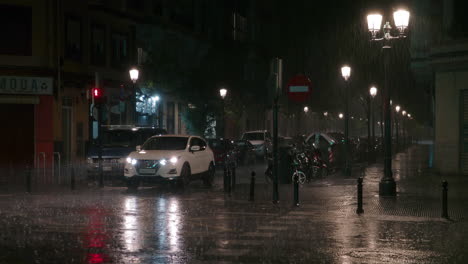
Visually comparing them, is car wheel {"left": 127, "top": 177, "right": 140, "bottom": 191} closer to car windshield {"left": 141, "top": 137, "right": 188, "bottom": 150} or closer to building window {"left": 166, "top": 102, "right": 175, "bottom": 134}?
car windshield {"left": 141, "top": 137, "right": 188, "bottom": 150}

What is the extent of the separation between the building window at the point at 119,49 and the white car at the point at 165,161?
18.9m

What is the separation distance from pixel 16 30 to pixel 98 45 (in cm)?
638

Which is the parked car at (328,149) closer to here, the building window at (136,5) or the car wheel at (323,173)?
the car wheel at (323,173)

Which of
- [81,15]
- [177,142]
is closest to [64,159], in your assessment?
[81,15]

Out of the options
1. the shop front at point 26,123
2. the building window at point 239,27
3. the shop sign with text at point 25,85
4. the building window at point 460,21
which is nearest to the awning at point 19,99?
the shop front at point 26,123

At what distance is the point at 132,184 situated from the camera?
2241 cm

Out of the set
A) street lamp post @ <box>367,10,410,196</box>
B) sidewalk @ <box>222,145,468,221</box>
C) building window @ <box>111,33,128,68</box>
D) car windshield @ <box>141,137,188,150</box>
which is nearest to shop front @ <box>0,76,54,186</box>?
building window @ <box>111,33,128,68</box>

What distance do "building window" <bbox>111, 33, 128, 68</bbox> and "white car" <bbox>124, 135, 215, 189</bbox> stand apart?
18.9 m

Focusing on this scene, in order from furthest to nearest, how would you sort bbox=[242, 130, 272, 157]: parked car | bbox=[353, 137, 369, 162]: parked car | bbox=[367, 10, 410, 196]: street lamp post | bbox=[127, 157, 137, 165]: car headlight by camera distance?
bbox=[242, 130, 272, 157]: parked car → bbox=[353, 137, 369, 162]: parked car → bbox=[127, 157, 137, 165]: car headlight → bbox=[367, 10, 410, 196]: street lamp post

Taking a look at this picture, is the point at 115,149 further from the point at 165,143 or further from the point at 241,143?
the point at 241,143

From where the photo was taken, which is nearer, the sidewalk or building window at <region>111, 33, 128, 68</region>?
the sidewalk

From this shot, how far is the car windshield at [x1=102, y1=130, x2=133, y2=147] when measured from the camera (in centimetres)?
2655

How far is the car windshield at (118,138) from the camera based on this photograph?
26.5 meters

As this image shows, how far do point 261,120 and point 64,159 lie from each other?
3772 centimetres
